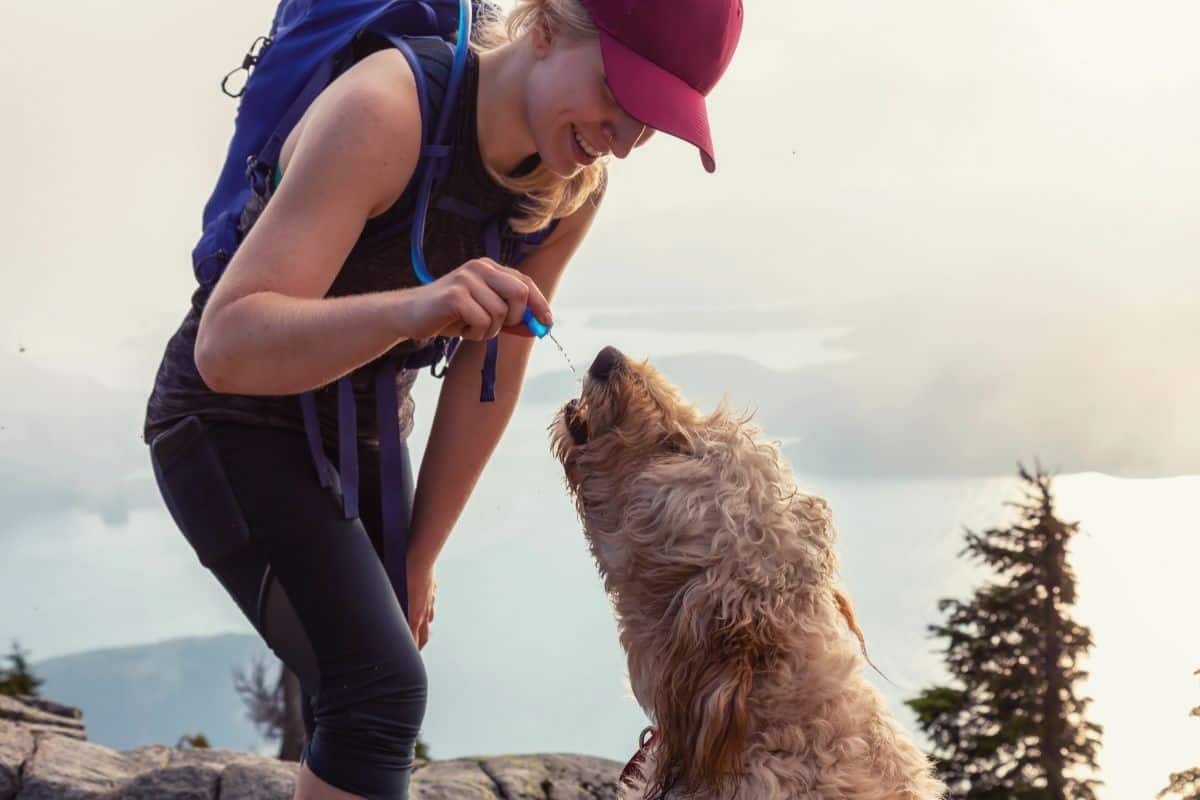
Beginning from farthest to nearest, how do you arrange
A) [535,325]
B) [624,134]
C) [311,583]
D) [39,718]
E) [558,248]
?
1. [39,718]
2. [558,248]
3. [311,583]
4. [624,134]
5. [535,325]

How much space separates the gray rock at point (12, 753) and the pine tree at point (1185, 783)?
583cm

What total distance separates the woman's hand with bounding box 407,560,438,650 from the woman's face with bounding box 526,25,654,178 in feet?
4.55

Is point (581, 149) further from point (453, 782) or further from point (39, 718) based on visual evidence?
point (39, 718)

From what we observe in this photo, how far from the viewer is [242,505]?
3.56 metres

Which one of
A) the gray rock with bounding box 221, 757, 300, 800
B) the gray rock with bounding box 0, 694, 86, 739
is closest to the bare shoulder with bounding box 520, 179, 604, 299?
the gray rock with bounding box 221, 757, 300, 800

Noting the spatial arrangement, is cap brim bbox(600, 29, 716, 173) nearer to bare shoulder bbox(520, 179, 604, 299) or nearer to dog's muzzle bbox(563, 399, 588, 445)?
bare shoulder bbox(520, 179, 604, 299)

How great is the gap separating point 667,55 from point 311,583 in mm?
1602

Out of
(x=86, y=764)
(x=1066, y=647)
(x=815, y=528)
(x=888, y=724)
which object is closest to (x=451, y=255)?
(x=815, y=528)

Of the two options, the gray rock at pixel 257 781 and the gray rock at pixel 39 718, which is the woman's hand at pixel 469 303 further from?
the gray rock at pixel 39 718

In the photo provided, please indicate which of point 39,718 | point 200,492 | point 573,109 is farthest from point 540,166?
point 39,718

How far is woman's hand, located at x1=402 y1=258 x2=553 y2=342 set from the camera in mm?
2744

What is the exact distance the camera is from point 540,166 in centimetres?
363

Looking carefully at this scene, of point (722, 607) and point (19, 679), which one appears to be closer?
point (722, 607)

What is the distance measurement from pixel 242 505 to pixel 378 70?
3.84 ft
